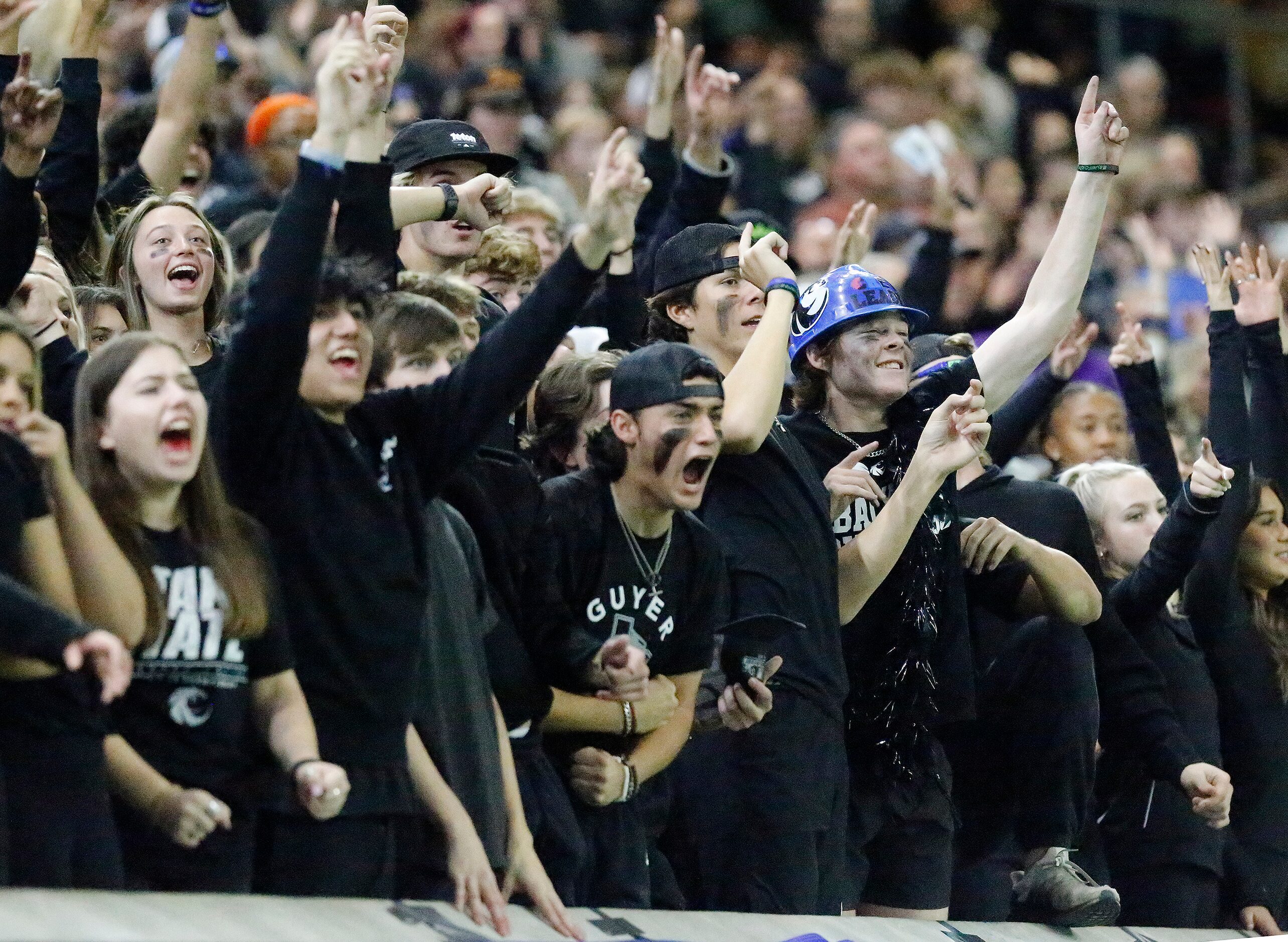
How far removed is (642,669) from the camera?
4.21 meters

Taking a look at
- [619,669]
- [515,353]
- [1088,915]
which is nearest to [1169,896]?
[1088,915]

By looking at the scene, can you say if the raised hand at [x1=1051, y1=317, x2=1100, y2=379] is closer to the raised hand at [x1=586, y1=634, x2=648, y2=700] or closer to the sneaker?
the sneaker

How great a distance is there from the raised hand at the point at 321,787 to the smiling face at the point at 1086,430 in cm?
387

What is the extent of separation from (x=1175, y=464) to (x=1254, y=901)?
131 cm

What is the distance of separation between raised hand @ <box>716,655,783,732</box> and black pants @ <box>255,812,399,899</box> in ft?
3.45

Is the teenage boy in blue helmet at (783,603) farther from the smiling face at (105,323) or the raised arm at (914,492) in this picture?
the smiling face at (105,323)

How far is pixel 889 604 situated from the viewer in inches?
200

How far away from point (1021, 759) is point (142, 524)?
→ 279 centimetres

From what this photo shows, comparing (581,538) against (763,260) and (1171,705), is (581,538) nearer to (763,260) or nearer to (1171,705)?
(763,260)

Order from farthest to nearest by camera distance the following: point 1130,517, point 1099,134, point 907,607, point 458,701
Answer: point 1130,517 < point 1099,134 < point 907,607 < point 458,701

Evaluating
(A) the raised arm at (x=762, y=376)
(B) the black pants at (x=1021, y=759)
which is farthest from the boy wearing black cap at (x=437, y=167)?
(B) the black pants at (x=1021, y=759)

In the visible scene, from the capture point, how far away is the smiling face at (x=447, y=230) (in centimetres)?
514

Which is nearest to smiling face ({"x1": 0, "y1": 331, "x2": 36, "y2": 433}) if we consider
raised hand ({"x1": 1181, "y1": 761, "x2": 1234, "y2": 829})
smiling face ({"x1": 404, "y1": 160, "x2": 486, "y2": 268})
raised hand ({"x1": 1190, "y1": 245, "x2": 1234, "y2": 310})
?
smiling face ({"x1": 404, "y1": 160, "x2": 486, "y2": 268})

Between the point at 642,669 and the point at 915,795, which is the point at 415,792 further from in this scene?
the point at 915,795
